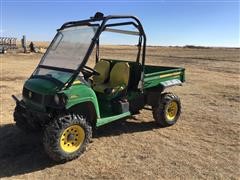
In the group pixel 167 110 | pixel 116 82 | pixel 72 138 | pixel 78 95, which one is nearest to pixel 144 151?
pixel 72 138

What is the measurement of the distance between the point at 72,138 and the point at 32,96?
0.97 metres

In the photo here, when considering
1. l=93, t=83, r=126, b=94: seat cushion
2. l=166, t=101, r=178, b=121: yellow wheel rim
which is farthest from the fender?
l=166, t=101, r=178, b=121: yellow wheel rim

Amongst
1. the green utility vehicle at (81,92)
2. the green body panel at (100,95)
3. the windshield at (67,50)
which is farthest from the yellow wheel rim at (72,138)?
the windshield at (67,50)

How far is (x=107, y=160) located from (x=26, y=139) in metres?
1.73

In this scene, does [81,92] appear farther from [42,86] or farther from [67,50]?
[67,50]

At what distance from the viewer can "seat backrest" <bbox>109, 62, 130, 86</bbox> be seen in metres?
6.54

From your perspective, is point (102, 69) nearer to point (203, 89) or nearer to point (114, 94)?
point (114, 94)

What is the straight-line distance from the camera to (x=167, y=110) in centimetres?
695

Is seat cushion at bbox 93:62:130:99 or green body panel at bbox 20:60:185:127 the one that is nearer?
green body panel at bbox 20:60:185:127

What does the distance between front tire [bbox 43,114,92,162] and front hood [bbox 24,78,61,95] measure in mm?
444

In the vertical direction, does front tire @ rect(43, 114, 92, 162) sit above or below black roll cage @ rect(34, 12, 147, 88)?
below

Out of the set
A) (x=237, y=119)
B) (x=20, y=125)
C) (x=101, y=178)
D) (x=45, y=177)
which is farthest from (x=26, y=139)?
(x=237, y=119)

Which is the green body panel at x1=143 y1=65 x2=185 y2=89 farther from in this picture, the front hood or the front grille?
the front grille

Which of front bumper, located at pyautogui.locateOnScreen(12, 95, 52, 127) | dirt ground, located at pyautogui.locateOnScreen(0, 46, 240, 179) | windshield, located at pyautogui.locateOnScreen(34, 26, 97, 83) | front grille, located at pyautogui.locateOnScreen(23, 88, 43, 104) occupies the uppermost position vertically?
windshield, located at pyautogui.locateOnScreen(34, 26, 97, 83)
